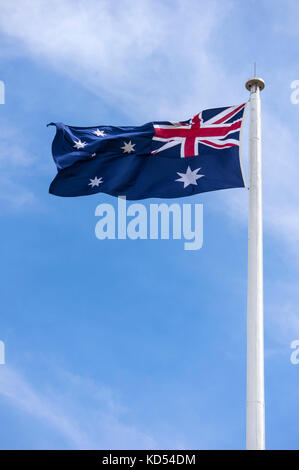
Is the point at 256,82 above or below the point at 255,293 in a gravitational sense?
above

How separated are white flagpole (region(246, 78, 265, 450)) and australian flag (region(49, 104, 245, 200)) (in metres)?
1.00

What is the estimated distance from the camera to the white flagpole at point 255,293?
1967 centimetres

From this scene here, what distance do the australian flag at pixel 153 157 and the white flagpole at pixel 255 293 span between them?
39.3 inches

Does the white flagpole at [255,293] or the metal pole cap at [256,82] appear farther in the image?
the metal pole cap at [256,82]

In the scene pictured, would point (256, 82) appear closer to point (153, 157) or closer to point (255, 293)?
point (153, 157)

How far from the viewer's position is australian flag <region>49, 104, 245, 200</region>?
24.9 meters

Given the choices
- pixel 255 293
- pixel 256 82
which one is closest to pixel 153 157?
pixel 256 82

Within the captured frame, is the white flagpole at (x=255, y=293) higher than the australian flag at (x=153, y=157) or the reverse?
the reverse

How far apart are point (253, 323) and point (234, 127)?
6.66 meters

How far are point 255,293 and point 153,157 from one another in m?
6.68

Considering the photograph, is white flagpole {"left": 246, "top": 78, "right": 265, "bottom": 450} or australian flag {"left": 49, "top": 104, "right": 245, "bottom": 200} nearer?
white flagpole {"left": 246, "top": 78, "right": 265, "bottom": 450}

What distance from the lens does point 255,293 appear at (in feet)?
69.4

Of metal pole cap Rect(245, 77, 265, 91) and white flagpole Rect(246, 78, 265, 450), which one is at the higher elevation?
metal pole cap Rect(245, 77, 265, 91)

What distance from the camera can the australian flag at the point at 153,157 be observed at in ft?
81.7
